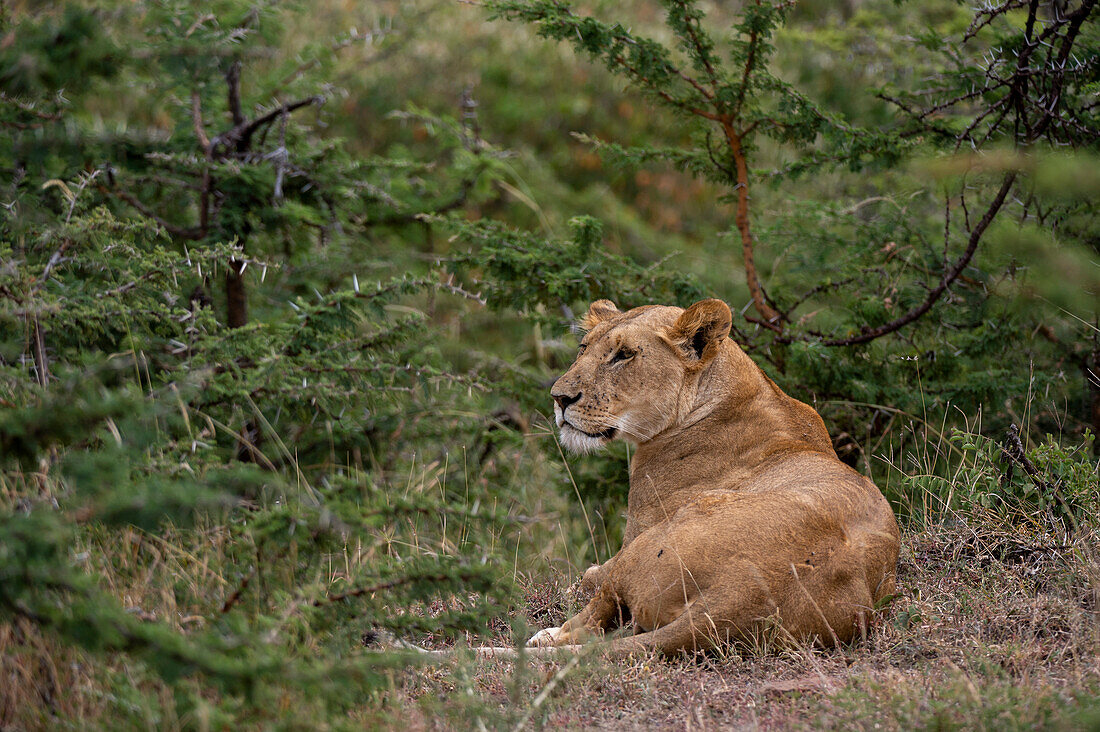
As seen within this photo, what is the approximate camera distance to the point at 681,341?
481 centimetres

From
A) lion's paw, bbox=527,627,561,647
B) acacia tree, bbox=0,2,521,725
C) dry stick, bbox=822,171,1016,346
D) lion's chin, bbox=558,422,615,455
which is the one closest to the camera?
acacia tree, bbox=0,2,521,725

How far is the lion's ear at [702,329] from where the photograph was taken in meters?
4.70

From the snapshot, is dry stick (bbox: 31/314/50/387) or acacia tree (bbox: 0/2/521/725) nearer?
acacia tree (bbox: 0/2/521/725)

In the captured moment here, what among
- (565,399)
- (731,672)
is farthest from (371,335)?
(731,672)

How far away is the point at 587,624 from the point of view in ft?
13.8

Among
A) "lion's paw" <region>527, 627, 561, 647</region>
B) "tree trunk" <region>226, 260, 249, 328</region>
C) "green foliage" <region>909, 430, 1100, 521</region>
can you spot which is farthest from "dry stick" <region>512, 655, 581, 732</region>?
"tree trunk" <region>226, 260, 249, 328</region>

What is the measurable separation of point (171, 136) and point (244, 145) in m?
0.52

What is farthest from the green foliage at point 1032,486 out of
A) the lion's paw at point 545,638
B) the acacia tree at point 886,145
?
the lion's paw at point 545,638

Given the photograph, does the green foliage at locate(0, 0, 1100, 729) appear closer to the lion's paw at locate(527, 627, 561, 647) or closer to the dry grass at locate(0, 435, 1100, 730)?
the dry grass at locate(0, 435, 1100, 730)

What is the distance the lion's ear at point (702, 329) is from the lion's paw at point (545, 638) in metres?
1.50

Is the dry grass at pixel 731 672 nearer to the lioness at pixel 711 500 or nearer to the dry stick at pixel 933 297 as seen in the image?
the lioness at pixel 711 500

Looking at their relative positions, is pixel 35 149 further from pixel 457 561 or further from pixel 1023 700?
pixel 1023 700

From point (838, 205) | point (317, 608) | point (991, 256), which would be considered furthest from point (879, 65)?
point (317, 608)

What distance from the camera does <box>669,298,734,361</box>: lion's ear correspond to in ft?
15.4
